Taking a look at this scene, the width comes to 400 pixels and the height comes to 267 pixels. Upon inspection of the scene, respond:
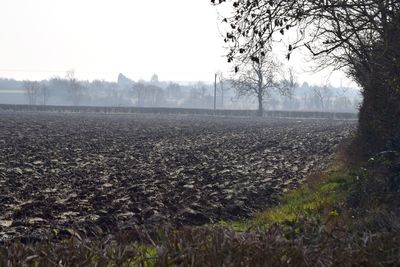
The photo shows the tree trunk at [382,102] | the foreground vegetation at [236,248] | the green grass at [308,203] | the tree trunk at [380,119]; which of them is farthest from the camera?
the tree trunk at [380,119]

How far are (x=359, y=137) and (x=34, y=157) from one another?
35.2ft

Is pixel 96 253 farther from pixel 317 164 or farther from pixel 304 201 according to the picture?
pixel 317 164

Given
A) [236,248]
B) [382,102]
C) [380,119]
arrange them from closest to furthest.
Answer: [236,248]
[380,119]
[382,102]

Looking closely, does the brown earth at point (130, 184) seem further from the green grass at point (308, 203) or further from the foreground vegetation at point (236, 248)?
the foreground vegetation at point (236, 248)

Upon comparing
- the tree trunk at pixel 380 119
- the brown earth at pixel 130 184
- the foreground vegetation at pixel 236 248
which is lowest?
the brown earth at pixel 130 184

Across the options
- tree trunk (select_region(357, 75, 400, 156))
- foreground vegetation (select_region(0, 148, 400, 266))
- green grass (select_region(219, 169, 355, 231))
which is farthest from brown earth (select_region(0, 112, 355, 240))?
tree trunk (select_region(357, 75, 400, 156))

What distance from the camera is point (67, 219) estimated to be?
9500 mm

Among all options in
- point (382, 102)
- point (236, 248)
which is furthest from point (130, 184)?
point (236, 248)

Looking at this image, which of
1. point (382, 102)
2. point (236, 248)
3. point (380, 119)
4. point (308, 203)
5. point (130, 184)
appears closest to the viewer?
point (236, 248)

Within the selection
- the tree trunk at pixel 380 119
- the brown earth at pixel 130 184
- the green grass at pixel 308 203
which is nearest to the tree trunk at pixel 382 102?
the tree trunk at pixel 380 119

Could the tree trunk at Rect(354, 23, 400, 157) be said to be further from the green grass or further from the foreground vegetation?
the foreground vegetation

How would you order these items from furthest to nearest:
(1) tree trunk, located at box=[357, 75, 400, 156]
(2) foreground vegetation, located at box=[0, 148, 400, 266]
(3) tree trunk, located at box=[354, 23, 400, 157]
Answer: (1) tree trunk, located at box=[357, 75, 400, 156] → (3) tree trunk, located at box=[354, 23, 400, 157] → (2) foreground vegetation, located at box=[0, 148, 400, 266]

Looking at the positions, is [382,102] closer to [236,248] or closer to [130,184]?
[130,184]

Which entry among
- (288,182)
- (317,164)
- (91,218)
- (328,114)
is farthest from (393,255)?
(328,114)
